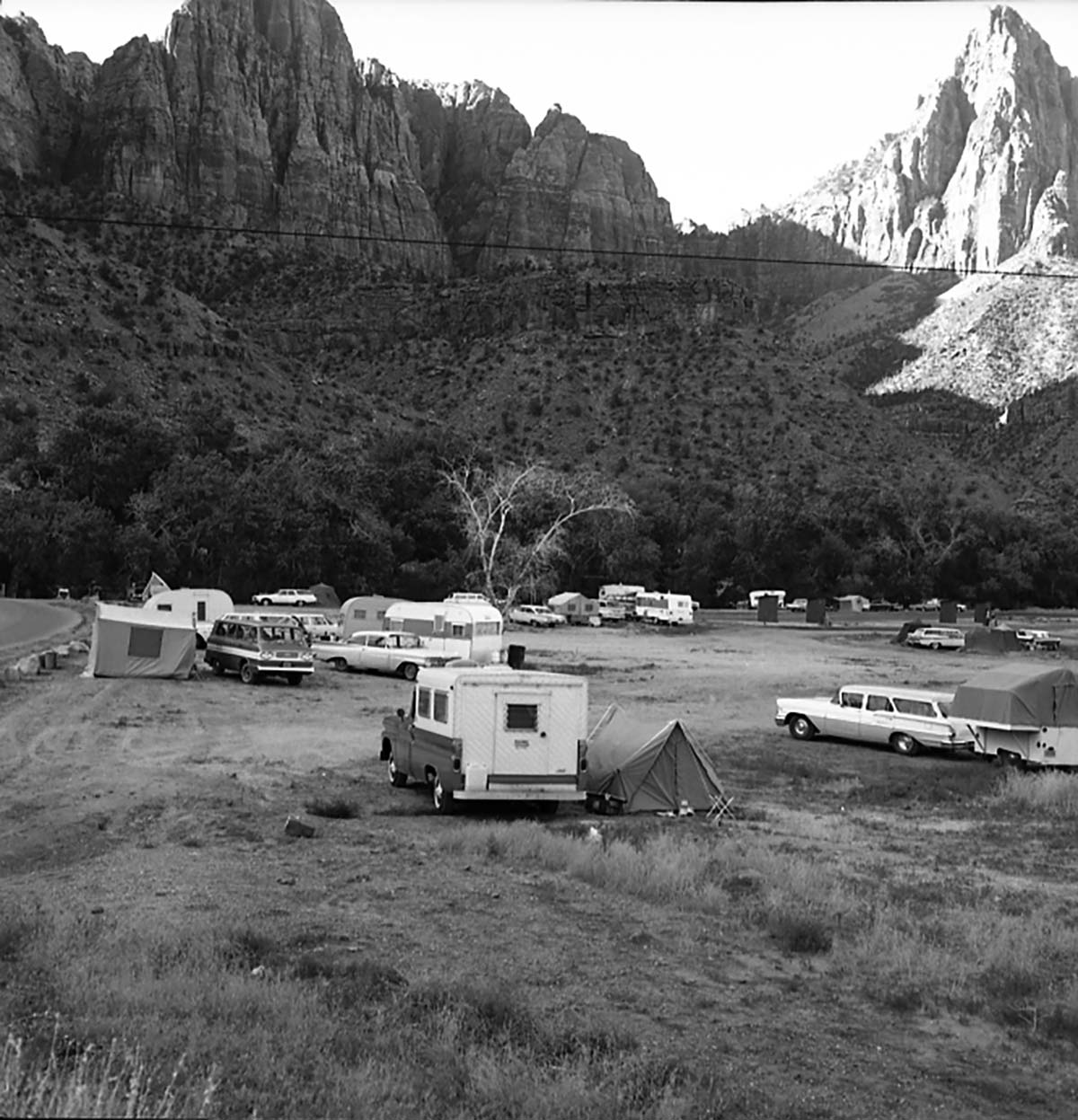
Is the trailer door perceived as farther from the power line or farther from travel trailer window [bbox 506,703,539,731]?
the power line

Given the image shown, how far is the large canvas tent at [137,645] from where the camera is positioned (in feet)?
104

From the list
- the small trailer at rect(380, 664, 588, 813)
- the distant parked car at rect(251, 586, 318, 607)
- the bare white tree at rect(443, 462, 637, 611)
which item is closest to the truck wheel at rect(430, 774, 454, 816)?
the small trailer at rect(380, 664, 588, 813)

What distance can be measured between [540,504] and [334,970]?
70259 millimetres

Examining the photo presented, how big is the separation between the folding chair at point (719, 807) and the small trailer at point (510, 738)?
6.30ft

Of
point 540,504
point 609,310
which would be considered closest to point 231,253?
point 609,310

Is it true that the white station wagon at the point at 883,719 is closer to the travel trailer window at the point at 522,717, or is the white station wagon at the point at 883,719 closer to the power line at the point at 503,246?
the power line at the point at 503,246

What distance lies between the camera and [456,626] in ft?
130

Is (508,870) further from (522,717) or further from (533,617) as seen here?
(533,617)

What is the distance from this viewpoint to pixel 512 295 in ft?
416

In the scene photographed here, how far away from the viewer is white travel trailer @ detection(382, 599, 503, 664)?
1544 inches

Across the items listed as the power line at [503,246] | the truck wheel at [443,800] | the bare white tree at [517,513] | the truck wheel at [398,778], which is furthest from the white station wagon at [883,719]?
the bare white tree at [517,513]

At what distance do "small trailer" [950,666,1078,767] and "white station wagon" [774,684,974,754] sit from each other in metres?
0.67

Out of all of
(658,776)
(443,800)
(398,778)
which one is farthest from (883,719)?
(443,800)

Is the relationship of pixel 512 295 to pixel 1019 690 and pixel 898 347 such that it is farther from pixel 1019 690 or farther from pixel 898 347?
pixel 1019 690
